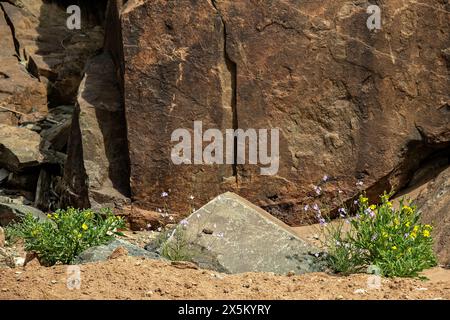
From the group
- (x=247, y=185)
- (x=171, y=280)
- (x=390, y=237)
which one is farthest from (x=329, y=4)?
(x=171, y=280)

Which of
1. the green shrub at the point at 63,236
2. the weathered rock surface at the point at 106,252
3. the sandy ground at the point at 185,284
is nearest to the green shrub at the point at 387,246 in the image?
the sandy ground at the point at 185,284

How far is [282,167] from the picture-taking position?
838 cm

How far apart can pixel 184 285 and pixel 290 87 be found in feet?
10.3

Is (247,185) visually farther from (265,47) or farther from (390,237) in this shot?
(390,237)

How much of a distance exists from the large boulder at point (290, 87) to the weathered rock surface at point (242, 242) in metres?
1.19

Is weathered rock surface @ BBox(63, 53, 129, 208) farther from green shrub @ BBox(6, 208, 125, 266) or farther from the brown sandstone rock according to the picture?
green shrub @ BBox(6, 208, 125, 266)

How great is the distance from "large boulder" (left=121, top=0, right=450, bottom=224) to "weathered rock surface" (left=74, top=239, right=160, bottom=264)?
1.64 metres

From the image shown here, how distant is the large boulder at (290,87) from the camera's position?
833 centimetres

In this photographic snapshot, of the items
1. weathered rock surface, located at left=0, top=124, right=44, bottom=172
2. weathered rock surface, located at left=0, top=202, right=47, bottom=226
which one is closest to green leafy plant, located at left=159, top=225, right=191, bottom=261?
weathered rock surface, located at left=0, top=202, right=47, bottom=226

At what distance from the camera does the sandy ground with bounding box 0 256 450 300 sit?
5.60 m

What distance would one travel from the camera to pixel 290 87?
27.4 feet

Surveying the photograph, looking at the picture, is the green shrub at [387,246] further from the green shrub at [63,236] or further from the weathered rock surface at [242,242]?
the green shrub at [63,236]

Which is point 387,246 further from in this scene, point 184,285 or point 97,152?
point 97,152

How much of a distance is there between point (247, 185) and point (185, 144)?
0.75 metres
